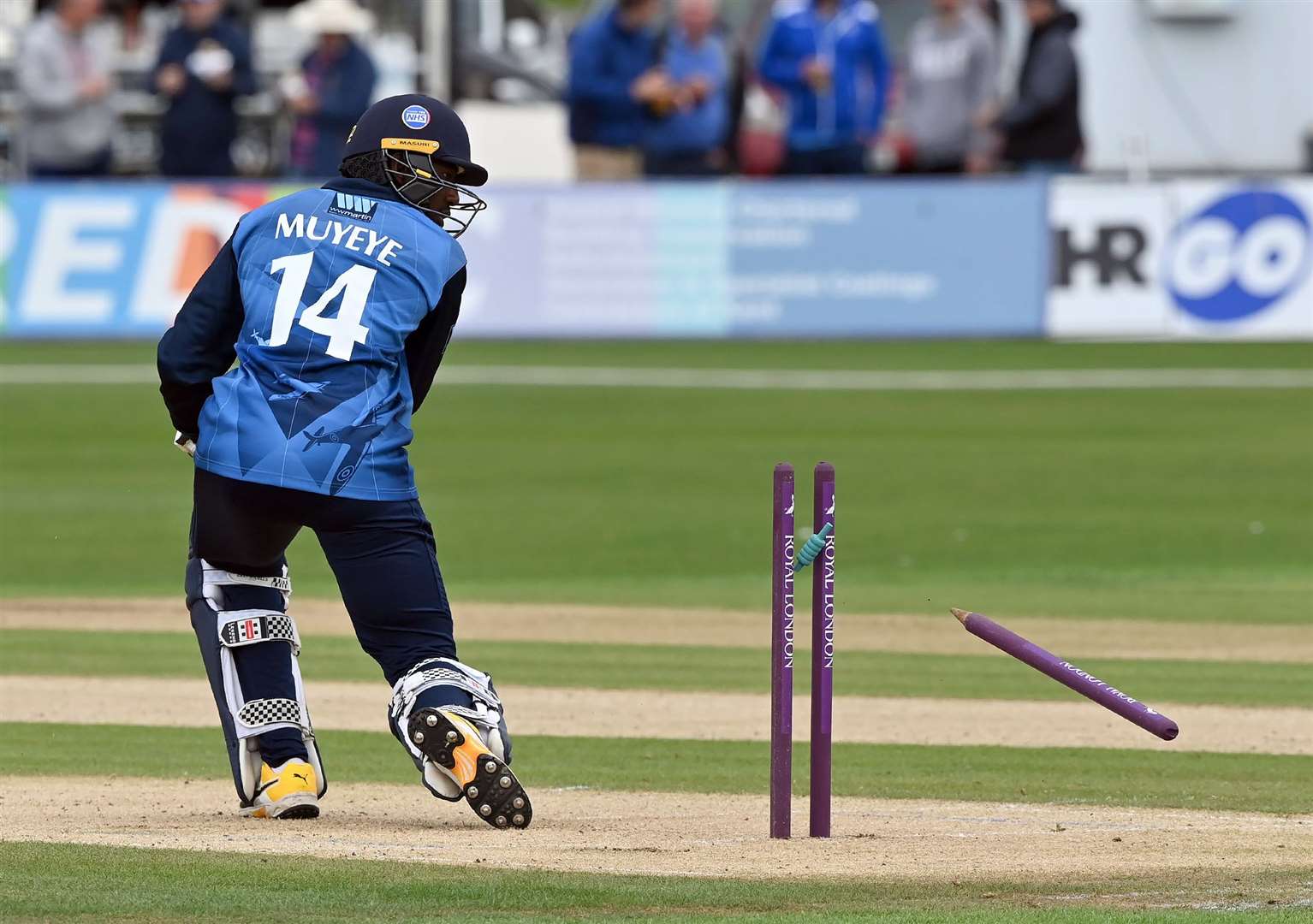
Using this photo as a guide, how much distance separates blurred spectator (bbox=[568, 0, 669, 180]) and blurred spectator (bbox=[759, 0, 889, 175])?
1147 mm

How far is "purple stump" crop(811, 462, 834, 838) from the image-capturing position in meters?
6.87

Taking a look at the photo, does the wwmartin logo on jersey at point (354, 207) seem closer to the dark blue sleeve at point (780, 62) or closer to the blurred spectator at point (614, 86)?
the blurred spectator at point (614, 86)

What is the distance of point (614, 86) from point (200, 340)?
16510mm

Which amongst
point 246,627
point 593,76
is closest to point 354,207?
point 246,627

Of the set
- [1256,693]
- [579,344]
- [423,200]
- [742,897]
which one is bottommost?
[579,344]

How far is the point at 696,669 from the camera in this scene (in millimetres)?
11047

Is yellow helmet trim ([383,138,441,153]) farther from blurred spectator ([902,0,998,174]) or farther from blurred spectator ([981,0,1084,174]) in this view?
blurred spectator ([902,0,998,174])

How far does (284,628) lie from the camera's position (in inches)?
294

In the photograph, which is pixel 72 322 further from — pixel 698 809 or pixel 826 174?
pixel 698 809

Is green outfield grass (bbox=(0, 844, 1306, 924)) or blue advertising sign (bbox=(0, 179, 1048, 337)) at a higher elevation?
green outfield grass (bbox=(0, 844, 1306, 924))

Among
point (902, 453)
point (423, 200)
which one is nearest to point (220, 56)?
point (902, 453)

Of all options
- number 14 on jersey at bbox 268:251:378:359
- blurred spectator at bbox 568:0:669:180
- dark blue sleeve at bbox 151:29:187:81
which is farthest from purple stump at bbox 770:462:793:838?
dark blue sleeve at bbox 151:29:187:81

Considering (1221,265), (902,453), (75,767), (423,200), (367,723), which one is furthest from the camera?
(1221,265)

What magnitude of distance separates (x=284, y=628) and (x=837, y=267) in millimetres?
16075
